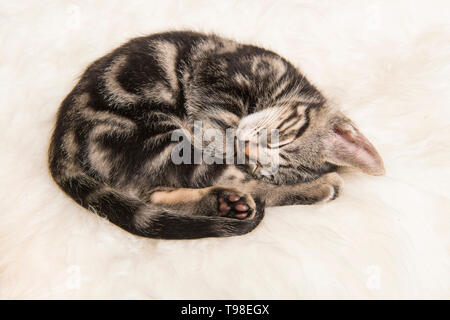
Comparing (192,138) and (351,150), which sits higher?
(351,150)

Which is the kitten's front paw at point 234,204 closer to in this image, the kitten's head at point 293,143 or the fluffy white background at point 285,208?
the fluffy white background at point 285,208

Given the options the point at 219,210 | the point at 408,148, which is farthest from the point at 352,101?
the point at 219,210

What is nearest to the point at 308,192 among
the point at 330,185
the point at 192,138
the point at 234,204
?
the point at 330,185

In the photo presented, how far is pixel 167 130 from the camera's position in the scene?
1234mm

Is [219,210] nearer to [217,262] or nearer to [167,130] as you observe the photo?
[217,262]

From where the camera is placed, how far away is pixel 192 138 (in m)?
1.33

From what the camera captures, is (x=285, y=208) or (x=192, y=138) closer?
(x=285, y=208)

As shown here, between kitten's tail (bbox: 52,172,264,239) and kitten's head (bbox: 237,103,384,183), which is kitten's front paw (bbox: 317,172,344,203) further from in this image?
kitten's tail (bbox: 52,172,264,239)

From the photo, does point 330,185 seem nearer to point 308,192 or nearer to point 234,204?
point 308,192

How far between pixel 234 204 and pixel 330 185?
27 cm

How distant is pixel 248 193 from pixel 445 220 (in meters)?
0.47

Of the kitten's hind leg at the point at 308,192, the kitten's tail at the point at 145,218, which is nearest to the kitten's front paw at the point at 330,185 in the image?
the kitten's hind leg at the point at 308,192

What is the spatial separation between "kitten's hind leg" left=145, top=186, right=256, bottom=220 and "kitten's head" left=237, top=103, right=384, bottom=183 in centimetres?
16

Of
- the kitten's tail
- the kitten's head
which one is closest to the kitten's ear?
the kitten's head
